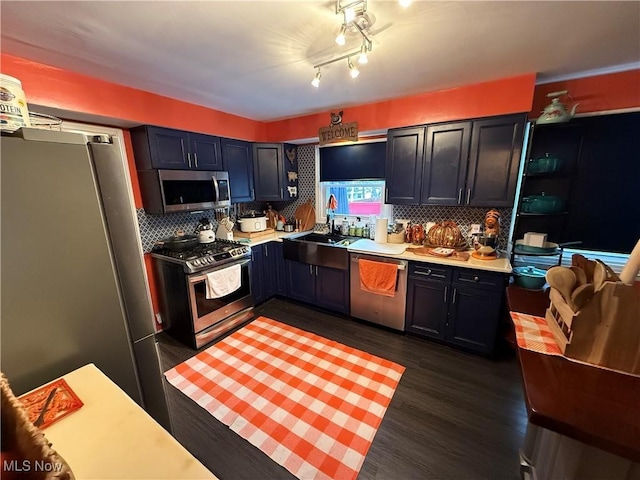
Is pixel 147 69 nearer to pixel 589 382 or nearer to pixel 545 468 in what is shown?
pixel 589 382

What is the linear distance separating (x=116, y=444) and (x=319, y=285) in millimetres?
2527

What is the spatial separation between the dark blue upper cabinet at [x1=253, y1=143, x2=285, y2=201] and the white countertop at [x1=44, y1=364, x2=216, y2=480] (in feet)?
9.57

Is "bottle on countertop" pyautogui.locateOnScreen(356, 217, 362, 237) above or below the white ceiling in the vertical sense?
below

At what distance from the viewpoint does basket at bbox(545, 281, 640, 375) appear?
85 cm

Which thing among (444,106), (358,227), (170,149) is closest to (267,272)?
(358,227)

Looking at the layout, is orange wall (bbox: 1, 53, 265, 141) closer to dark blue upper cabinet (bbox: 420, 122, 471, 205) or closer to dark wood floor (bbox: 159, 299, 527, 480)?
dark wood floor (bbox: 159, 299, 527, 480)

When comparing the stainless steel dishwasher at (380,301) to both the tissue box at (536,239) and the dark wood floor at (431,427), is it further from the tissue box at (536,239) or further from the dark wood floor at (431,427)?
the tissue box at (536,239)

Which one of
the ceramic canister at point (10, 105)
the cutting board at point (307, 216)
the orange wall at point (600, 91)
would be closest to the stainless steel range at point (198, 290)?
the cutting board at point (307, 216)

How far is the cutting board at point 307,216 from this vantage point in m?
3.78

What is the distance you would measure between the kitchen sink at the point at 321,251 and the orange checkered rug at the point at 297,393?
855 mm

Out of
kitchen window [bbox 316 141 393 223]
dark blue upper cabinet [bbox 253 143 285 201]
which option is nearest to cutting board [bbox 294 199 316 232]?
kitchen window [bbox 316 141 393 223]

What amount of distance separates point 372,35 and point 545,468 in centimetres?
242

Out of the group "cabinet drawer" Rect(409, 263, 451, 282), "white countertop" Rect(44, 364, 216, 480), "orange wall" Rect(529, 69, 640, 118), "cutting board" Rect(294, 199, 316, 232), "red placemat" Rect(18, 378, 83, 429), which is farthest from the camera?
"cutting board" Rect(294, 199, 316, 232)

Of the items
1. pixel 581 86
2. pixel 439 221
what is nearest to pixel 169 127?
pixel 439 221
